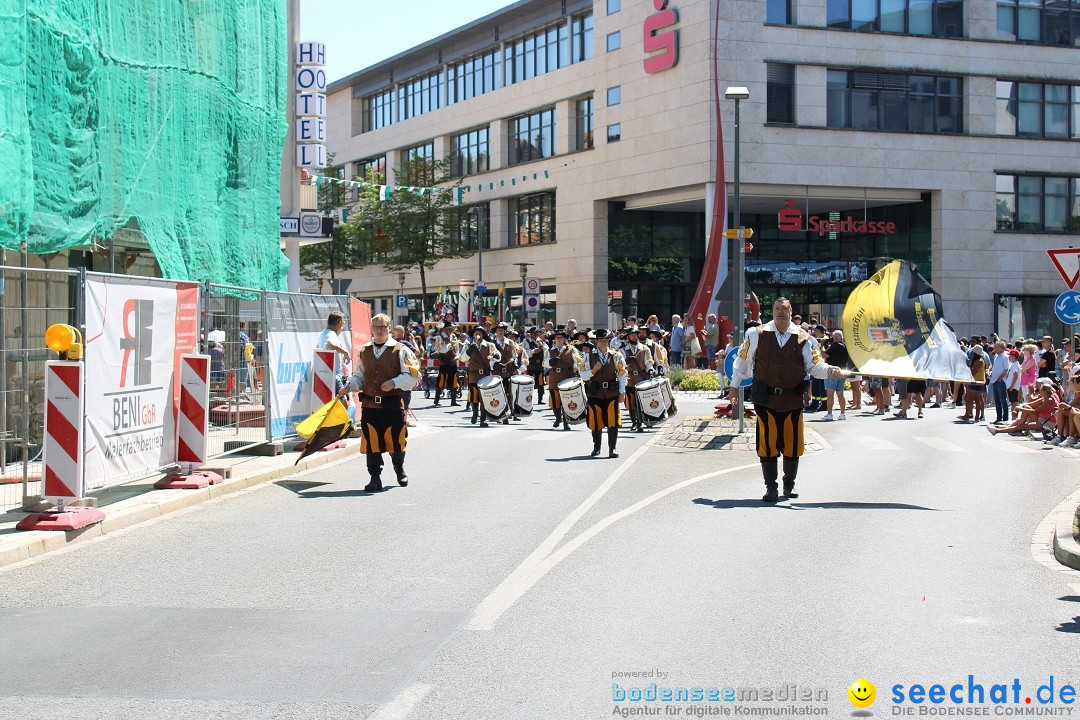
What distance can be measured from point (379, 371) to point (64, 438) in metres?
3.70

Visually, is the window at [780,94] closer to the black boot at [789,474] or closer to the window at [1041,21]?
the window at [1041,21]

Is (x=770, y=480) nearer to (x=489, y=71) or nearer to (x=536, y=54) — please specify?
(x=536, y=54)

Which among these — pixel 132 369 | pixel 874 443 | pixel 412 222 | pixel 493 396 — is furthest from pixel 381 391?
pixel 412 222

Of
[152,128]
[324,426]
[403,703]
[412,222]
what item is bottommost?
[403,703]

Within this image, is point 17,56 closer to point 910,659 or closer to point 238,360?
point 238,360

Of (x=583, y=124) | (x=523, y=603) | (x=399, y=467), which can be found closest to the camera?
(x=523, y=603)

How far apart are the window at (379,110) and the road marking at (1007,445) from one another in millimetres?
51417

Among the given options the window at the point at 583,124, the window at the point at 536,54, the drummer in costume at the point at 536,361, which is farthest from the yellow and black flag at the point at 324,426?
the window at the point at 536,54

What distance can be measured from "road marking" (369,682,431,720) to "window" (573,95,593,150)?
155 ft

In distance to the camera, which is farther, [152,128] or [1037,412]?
[1037,412]

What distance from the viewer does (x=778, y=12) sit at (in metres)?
45.1

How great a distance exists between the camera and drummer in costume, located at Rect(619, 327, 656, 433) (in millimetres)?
22000

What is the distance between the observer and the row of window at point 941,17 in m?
45.6

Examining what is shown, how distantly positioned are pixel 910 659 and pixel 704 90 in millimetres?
40278
